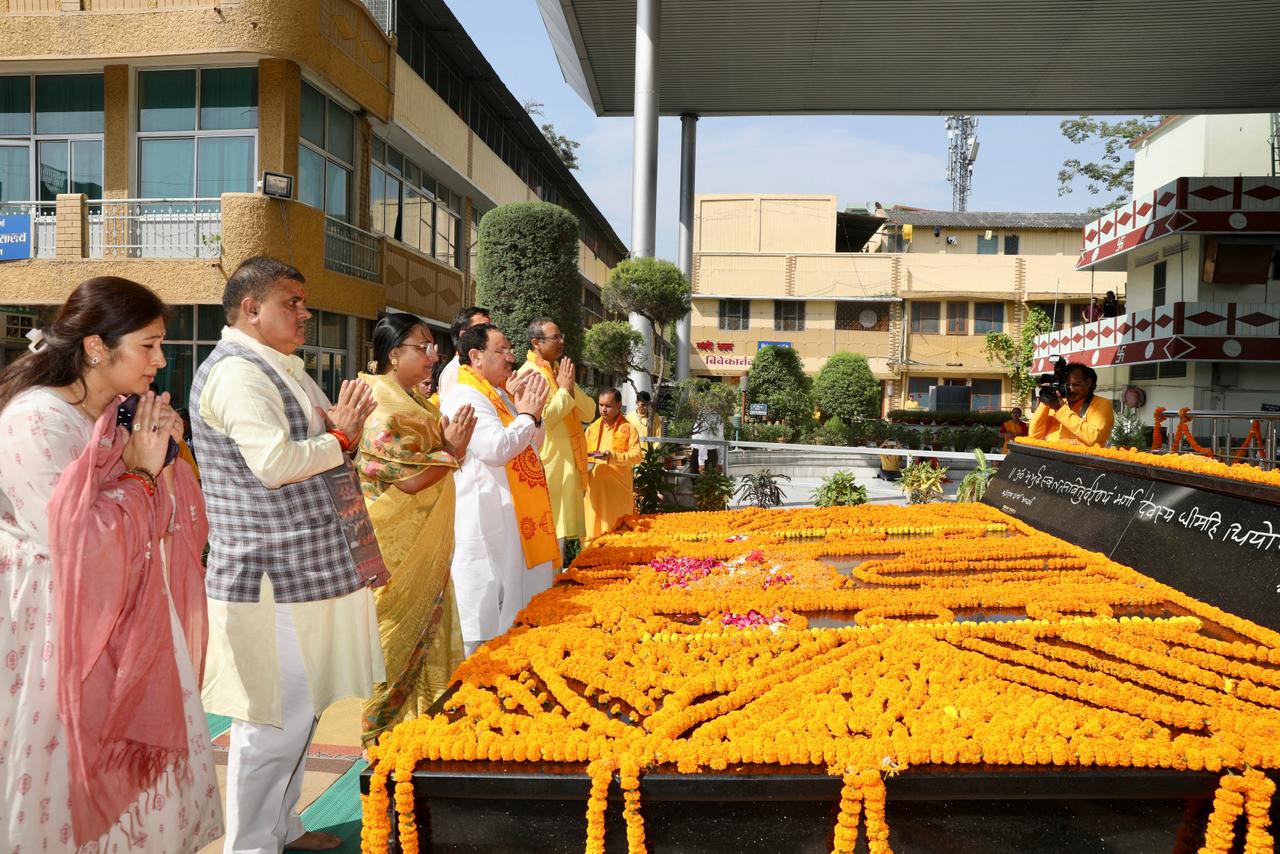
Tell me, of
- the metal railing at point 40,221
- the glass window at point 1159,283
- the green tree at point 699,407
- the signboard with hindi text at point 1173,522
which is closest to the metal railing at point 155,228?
the metal railing at point 40,221

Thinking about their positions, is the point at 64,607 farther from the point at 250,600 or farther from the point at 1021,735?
the point at 1021,735

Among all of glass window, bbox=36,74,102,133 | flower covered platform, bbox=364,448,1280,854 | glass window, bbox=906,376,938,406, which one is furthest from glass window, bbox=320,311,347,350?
glass window, bbox=906,376,938,406

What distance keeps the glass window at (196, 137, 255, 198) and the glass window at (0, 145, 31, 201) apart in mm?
2407

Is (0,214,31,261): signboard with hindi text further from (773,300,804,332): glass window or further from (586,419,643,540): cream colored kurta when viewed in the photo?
(773,300,804,332): glass window

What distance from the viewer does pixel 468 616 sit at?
366cm

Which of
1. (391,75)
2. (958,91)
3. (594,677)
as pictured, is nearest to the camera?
(594,677)

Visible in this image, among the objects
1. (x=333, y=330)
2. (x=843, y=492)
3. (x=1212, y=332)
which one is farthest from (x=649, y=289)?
(x=1212, y=332)

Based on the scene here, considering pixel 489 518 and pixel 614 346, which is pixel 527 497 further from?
pixel 614 346

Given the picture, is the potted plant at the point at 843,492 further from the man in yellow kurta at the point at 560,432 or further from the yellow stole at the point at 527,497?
the yellow stole at the point at 527,497

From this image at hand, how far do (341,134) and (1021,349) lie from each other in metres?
23.2

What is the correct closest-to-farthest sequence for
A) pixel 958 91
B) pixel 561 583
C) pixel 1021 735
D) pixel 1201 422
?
pixel 1021 735, pixel 561 583, pixel 958 91, pixel 1201 422

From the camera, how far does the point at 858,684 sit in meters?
2.04

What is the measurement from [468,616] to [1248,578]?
8.56 ft

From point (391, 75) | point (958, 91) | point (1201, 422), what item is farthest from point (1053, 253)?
point (391, 75)
